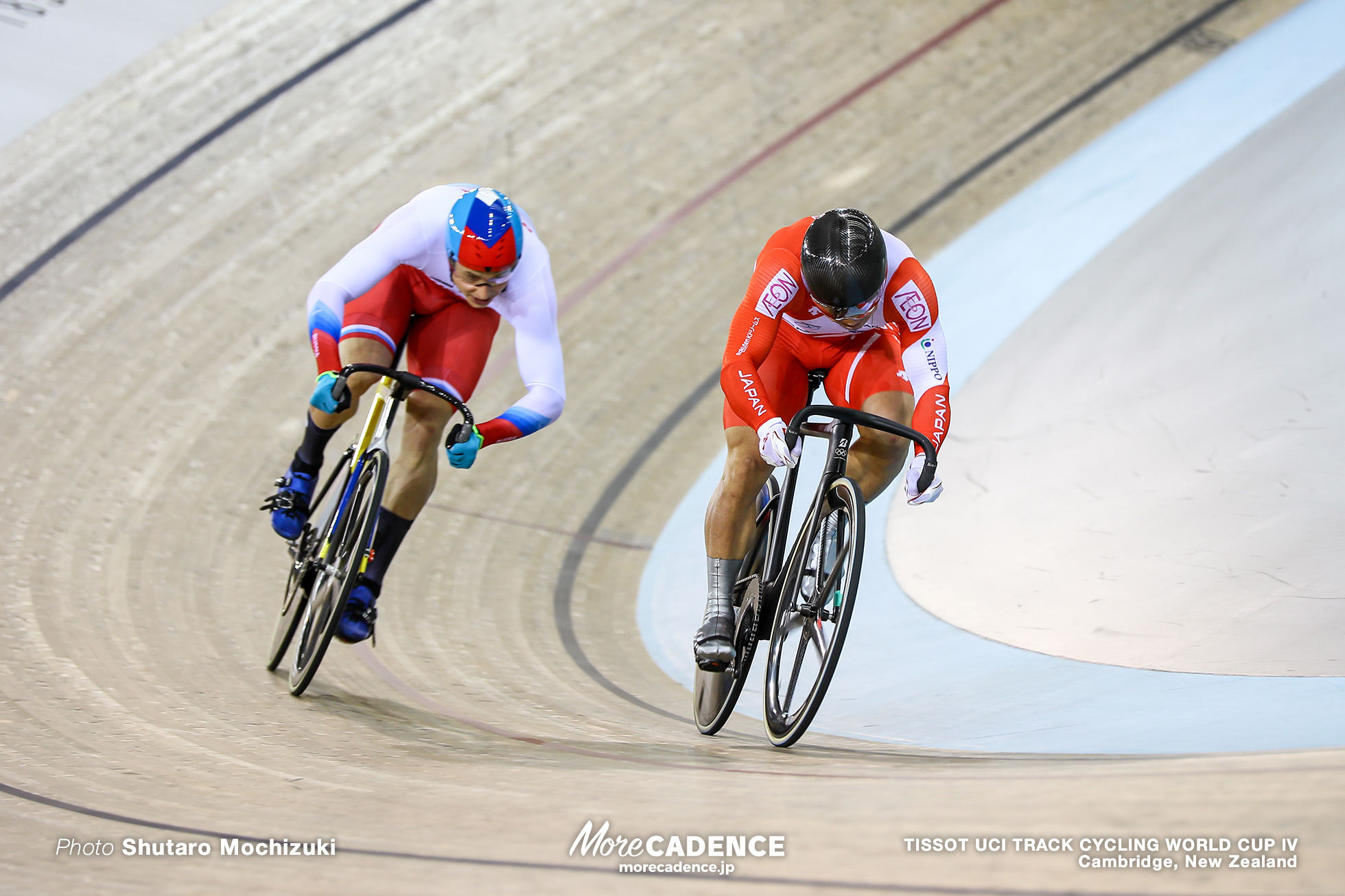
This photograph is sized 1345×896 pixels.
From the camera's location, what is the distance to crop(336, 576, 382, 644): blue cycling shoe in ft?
9.38

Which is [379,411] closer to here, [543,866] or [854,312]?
[854,312]

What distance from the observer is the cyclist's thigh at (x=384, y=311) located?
9.80 feet

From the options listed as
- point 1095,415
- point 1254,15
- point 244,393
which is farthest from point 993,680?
point 1254,15

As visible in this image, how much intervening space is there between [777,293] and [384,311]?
1142 millimetres

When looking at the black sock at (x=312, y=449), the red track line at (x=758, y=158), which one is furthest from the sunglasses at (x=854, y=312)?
the red track line at (x=758, y=158)

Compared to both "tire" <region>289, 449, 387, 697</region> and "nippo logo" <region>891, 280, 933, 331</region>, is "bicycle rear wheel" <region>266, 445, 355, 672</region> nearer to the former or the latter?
"tire" <region>289, 449, 387, 697</region>

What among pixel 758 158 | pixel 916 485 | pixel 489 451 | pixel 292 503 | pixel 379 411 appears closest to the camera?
pixel 916 485

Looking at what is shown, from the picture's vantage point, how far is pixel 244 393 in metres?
4.47

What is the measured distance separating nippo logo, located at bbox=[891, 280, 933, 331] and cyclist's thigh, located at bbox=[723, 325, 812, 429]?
289 mm

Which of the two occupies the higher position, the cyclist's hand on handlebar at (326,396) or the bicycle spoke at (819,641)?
the cyclist's hand on handlebar at (326,396)

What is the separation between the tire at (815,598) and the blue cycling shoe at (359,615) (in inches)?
42.3

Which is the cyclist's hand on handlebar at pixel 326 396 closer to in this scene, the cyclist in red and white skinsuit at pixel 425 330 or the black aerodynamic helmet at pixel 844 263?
the cyclist in red and white skinsuit at pixel 425 330

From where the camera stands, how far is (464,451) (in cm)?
263

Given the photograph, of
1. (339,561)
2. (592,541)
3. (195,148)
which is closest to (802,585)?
(339,561)
